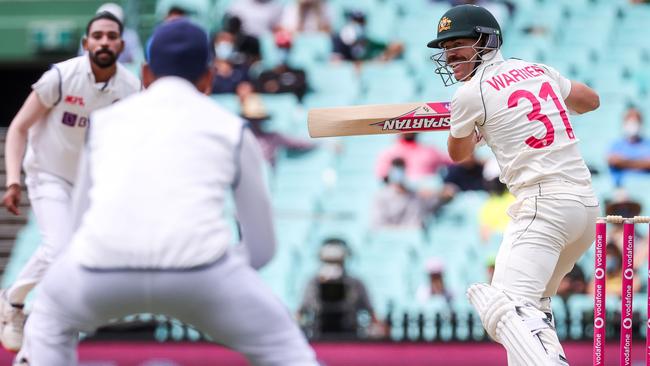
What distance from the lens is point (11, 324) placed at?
20.8 ft

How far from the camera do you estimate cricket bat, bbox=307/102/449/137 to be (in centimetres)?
582

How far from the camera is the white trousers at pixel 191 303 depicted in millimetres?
3543

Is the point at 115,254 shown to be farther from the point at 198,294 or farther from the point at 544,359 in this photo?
the point at 544,359

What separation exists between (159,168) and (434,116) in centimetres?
242

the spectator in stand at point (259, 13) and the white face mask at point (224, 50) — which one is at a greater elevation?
the spectator in stand at point (259, 13)

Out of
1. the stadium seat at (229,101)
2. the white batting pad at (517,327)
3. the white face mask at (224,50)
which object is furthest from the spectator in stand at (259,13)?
the white batting pad at (517,327)

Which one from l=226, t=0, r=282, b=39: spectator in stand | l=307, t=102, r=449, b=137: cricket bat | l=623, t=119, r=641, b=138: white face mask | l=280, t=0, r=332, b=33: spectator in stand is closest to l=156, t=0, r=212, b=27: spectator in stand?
l=226, t=0, r=282, b=39: spectator in stand

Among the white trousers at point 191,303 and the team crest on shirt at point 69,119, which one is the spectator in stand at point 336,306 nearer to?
the team crest on shirt at point 69,119

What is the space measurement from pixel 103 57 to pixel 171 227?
9.37ft

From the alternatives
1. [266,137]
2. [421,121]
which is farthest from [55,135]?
[266,137]

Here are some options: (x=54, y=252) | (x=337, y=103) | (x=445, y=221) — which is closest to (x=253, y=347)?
(x=54, y=252)

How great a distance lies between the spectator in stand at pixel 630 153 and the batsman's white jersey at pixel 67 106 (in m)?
5.45

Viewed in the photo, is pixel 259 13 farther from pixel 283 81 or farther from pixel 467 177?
pixel 467 177

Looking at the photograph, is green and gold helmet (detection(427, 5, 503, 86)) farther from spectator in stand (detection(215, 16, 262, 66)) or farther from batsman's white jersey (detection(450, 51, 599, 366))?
spectator in stand (detection(215, 16, 262, 66))
